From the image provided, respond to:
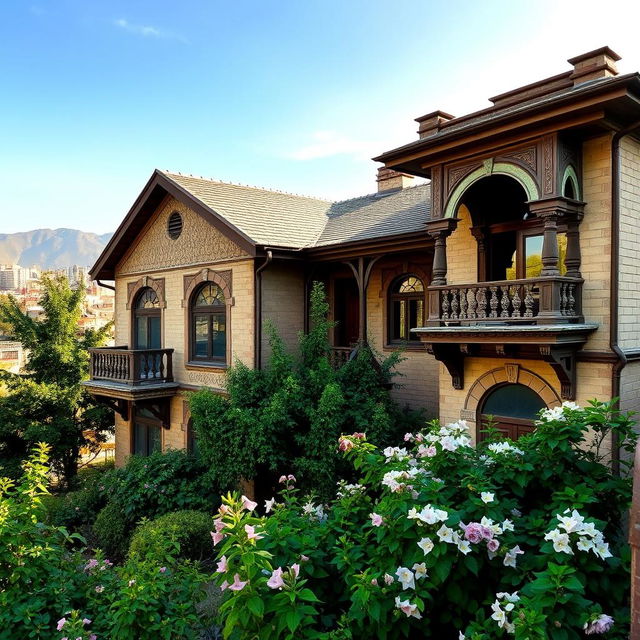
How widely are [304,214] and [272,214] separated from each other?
1.49m

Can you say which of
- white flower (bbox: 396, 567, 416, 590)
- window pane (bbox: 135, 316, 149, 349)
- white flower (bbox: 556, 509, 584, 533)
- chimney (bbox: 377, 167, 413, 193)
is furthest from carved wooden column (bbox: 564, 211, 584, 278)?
window pane (bbox: 135, 316, 149, 349)

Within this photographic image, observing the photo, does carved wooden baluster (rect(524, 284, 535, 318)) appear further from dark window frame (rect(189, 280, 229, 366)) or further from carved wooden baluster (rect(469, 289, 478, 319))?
dark window frame (rect(189, 280, 229, 366))

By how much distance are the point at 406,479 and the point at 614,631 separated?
5.98ft

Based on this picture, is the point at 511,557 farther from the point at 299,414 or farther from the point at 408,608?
the point at 299,414

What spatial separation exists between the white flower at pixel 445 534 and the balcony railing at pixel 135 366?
499 inches

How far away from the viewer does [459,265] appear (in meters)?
10.8

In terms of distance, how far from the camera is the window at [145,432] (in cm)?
1720

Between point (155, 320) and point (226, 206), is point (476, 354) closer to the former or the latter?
point (226, 206)

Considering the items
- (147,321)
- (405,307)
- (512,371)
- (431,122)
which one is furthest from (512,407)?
(147,321)

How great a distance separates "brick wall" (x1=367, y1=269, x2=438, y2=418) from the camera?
12.9 meters

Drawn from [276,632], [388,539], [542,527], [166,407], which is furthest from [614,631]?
[166,407]

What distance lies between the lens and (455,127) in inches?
401

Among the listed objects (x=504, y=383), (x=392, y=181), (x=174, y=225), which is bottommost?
(x=504, y=383)

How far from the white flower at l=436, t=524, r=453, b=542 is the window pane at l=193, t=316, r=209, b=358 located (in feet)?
39.0
